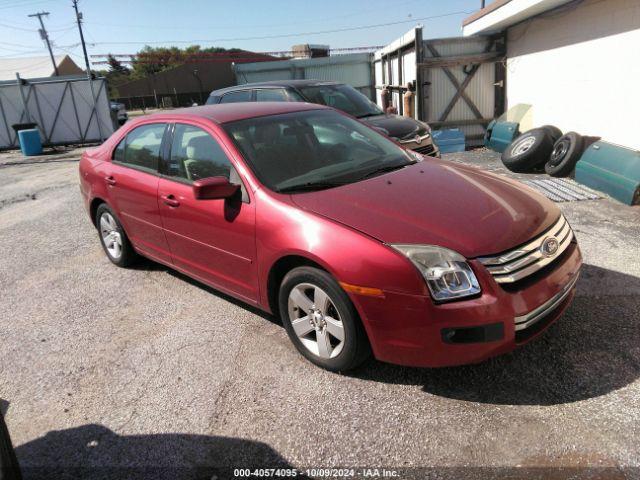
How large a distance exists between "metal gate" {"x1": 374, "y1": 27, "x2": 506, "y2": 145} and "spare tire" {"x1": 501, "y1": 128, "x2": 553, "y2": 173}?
3.38 metres

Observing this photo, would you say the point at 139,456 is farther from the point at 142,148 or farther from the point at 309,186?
the point at 142,148

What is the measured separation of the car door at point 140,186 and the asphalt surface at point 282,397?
585mm

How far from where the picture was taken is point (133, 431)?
2770 mm

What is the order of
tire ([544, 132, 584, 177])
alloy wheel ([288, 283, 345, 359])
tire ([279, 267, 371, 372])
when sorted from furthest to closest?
tire ([544, 132, 584, 177]) < alloy wheel ([288, 283, 345, 359]) < tire ([279, 267, 371, 372])

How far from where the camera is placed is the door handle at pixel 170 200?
3.88 metres

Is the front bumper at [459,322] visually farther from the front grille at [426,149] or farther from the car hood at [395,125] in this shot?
the car hood at [395,125]

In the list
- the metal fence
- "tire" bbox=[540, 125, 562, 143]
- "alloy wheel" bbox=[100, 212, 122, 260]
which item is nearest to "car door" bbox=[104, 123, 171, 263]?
"alloy wheel" bbox=[100, 212, 122, 260]

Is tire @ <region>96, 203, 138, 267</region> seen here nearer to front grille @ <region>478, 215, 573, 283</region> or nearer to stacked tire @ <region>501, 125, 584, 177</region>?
front grille @ <region>478, 215, 573, 283</region>

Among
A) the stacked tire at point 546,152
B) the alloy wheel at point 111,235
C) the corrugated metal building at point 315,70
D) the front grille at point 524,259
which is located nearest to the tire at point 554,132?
the stacked tire at point 546,152

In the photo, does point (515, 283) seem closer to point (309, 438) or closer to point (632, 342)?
point (632, 342)

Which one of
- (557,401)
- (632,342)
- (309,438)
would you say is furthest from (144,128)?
(632,342)

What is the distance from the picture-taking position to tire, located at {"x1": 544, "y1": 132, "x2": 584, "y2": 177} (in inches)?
305

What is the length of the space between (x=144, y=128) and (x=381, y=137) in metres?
2.20

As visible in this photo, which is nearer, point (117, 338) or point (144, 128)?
point (117, 338)
